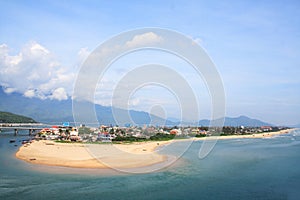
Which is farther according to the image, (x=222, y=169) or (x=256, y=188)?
(x=222, y=169)

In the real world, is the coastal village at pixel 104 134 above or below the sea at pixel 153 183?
above

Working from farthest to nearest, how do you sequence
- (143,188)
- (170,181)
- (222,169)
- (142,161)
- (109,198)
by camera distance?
(142,161)
(222,169)
(170,181)
(143,188)
(109,198)

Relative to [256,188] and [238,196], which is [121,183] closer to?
[238,196]

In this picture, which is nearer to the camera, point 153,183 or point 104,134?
point 153,183

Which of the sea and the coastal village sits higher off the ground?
the coastal village

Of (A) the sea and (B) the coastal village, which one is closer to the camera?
(A) the sea

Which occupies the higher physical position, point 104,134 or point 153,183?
point 104,134

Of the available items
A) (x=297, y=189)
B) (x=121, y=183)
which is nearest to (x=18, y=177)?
(x=121, y=183)

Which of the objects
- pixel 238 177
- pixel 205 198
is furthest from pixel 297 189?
pixel 205 198

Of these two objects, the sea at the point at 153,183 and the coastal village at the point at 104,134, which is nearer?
the sea at the point at 153,183

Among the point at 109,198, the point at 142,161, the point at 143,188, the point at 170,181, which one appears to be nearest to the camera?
the point at 109,198
